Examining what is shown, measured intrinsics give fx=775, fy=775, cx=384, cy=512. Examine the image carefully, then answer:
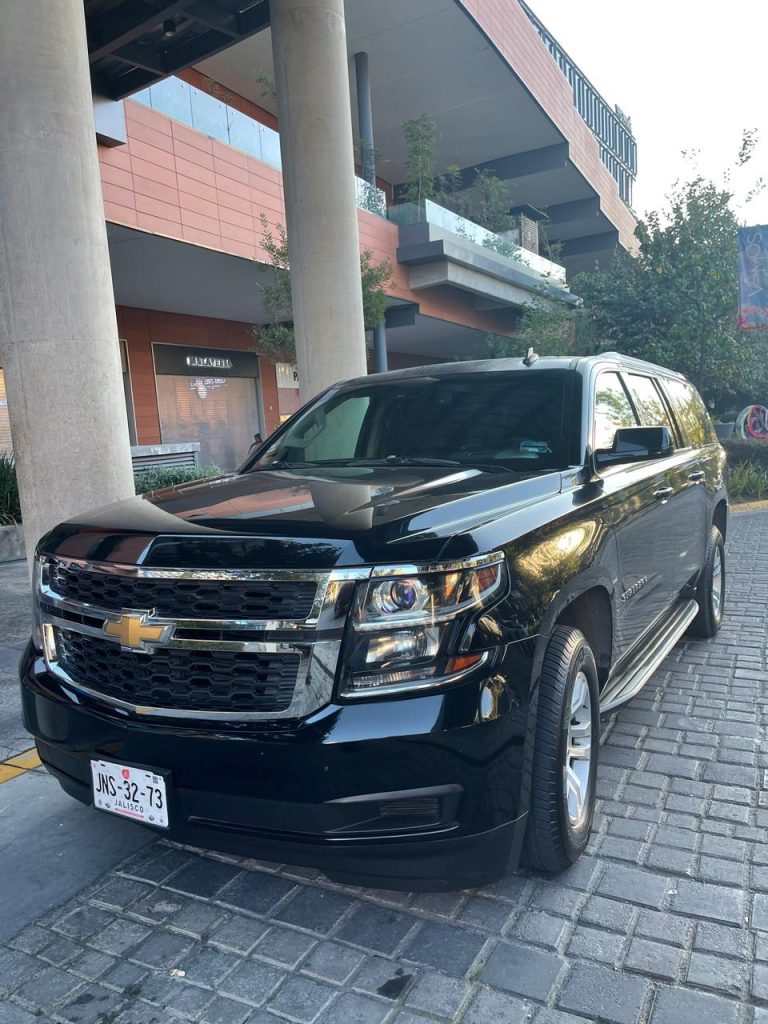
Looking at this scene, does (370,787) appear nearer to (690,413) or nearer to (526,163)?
(690,413)

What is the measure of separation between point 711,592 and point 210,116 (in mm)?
11951

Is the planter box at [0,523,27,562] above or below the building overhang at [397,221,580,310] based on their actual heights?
below

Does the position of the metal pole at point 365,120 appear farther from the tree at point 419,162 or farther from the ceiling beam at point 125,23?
the ceiling beam at point 125,23

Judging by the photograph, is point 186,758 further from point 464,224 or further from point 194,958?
point 464,224

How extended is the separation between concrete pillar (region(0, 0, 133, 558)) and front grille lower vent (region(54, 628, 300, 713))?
3784 mm

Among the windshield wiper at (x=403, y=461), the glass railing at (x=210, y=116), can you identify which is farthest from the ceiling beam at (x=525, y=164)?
the windshield wiper at (x=403, y=461)

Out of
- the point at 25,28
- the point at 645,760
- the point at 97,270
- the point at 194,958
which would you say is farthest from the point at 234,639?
the point at 25,28

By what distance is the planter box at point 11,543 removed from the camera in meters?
9.40

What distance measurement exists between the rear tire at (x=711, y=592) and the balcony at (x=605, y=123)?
29828mm

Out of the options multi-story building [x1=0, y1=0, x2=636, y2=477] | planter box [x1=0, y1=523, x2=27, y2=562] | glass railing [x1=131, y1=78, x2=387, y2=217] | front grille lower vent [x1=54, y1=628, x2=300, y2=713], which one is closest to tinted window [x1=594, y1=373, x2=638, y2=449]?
front grille lower vent [x1=54, y1=628, x2=300, y2=713]

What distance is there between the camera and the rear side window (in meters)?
5.18

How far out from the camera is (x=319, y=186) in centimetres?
870

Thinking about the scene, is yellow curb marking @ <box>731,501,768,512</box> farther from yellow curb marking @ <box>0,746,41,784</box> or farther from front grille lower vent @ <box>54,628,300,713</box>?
front grille lower vent @ <box>54,628,300,713</box>

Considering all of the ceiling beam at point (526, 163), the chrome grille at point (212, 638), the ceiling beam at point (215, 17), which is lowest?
the chrome grille at point (212, 638)
